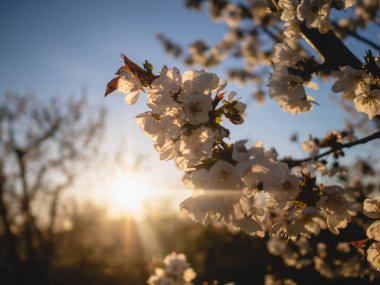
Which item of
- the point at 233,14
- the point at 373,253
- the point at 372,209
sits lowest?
the point at 373,253

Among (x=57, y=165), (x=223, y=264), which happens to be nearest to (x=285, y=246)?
(x=223, y=264)

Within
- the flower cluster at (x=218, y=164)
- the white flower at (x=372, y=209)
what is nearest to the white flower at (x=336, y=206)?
the flower cluster at (x=218, y=164)

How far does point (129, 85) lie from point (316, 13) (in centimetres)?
131

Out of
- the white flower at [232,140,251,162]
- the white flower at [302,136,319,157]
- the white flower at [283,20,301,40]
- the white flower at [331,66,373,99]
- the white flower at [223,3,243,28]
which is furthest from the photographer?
the white flower at [223,3,243,28]

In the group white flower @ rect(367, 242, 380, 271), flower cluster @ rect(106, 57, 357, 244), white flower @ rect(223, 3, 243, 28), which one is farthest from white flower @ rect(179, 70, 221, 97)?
white flower @ rect(223, 3, 243, 28)

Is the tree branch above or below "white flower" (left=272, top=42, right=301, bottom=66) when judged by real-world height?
below

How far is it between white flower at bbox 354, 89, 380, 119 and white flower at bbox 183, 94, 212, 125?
115 cm

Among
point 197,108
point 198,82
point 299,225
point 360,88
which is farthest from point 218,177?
point 360,88

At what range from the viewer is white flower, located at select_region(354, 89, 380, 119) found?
1.79m

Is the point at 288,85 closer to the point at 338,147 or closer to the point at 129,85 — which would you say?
the point at 338,147

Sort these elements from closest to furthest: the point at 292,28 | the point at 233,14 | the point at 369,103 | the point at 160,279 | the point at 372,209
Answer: the point at 372,209, the point at 369,103, the point at 292,28, the point at 160,279, the point at 233,14

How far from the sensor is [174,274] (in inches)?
122

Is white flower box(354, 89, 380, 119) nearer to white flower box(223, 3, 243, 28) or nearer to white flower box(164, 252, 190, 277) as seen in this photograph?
white flower box(164, 252, 190, 277)

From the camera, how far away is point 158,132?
145 centimetres
